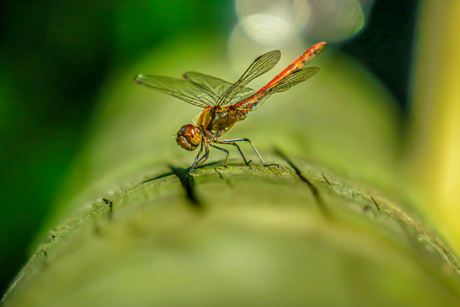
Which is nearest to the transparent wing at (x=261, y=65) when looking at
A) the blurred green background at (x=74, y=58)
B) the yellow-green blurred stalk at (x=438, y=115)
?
the blurred green background at (x=74, y=58)

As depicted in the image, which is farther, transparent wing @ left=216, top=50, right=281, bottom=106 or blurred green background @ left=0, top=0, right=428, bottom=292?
transparent wing @ left=216, top=50, right=281, bottom=106

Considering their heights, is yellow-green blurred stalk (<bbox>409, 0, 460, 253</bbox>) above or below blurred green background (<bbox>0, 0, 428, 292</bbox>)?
below

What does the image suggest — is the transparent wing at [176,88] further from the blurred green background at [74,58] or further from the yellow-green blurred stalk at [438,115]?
the yellow-green blurred stalk at [438,115]

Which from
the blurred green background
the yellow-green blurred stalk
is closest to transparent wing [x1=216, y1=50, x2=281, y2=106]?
the blurred green background

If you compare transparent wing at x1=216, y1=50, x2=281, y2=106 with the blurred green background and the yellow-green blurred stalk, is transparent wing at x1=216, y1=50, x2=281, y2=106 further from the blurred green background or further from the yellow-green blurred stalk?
the yellow-green blurred stalk

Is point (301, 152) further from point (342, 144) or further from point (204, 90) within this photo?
point (204, 90)

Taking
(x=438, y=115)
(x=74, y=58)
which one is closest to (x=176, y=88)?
(x=74, y=58)

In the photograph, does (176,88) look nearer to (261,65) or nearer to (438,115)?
(261,65)
